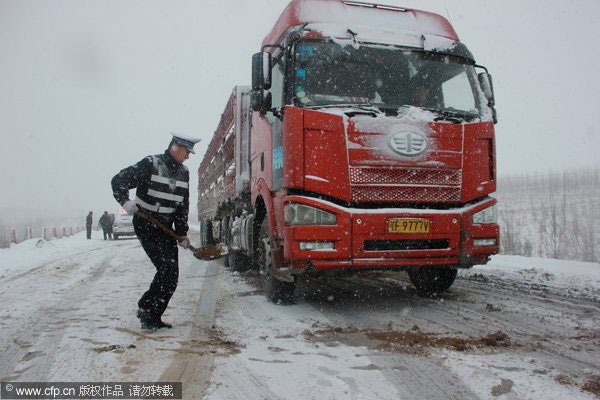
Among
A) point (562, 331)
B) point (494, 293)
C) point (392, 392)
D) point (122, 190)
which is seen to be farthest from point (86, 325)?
point (494, 293)

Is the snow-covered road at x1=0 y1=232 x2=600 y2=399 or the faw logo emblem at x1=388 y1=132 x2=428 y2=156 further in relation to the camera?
the faw logo emblem at x1=388 y1=132 x2=428 y2=156

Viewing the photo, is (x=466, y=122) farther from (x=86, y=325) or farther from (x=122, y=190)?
(x=86, y=325)

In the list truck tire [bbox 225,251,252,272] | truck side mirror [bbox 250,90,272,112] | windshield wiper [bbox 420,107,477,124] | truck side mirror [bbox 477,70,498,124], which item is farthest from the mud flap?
truck tire [bbox 225,251,252,272]

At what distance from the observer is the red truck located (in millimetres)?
4027

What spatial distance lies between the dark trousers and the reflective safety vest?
6.1 inches

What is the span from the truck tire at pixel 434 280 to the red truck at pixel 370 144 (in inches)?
32.5

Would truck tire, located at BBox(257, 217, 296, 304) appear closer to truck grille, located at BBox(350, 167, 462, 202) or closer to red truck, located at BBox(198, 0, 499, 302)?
red truck, located at BBox(198, 0, 499, 302)

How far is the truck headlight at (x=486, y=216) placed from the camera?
14.3ft

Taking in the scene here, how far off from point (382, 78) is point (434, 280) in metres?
2.55

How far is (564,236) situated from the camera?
11.9 meters

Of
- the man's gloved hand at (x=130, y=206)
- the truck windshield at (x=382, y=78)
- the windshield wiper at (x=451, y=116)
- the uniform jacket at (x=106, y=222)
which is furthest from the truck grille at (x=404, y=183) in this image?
the uniform jacket at (x=106, y=222)

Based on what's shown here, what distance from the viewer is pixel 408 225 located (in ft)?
Result: 13.4

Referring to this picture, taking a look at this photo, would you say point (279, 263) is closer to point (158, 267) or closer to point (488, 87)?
point (158, 267)

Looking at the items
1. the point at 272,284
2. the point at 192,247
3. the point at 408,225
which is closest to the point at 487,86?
the point at 408,225
